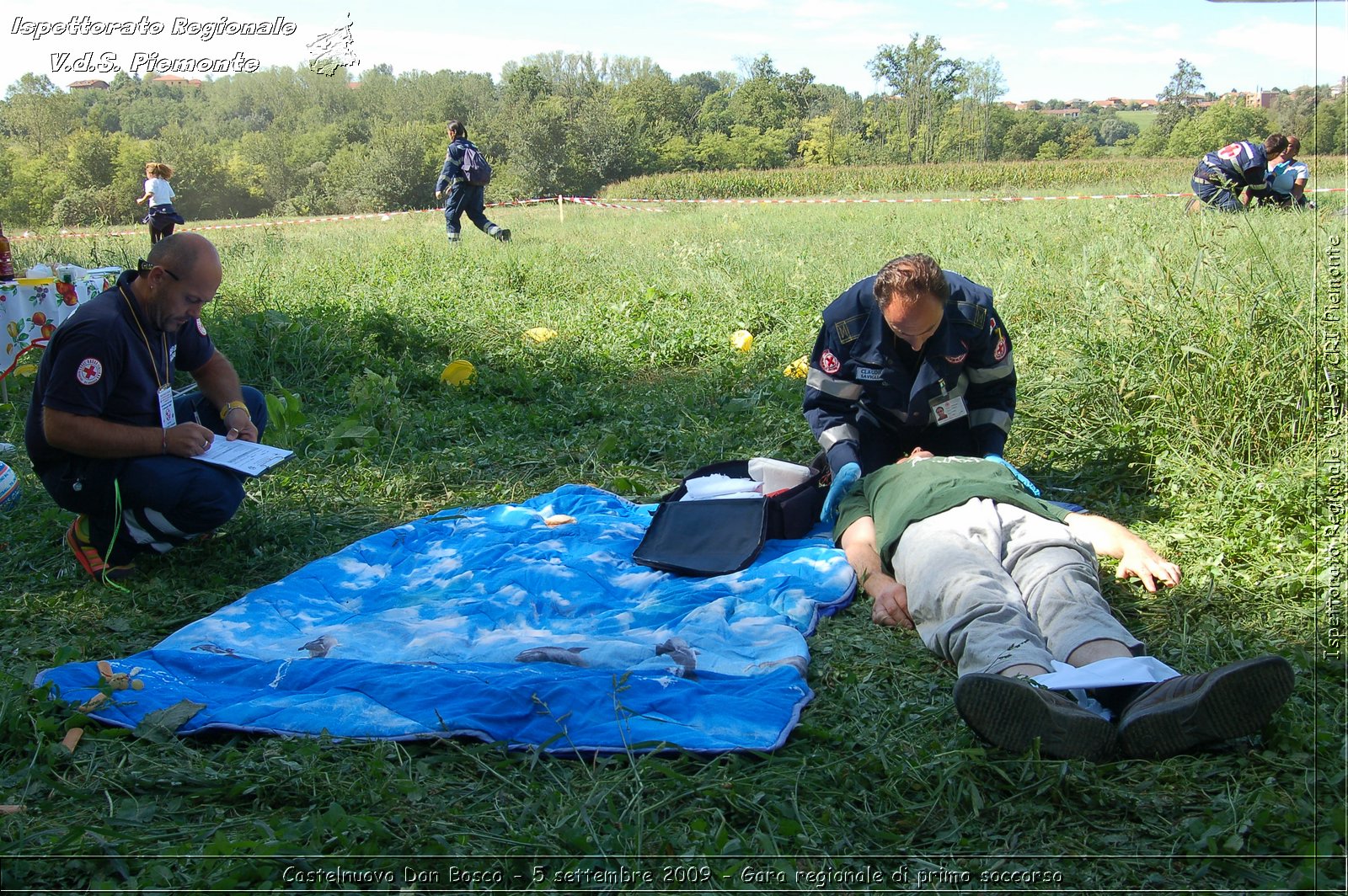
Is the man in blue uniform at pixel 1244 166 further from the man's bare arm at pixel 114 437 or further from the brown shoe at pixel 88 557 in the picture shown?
the brown shoe at pixel 88 557

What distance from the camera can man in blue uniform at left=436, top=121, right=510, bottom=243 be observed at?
12.0 metres

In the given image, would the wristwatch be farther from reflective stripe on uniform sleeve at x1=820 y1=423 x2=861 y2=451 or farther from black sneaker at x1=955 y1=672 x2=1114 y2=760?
black sneaker at x1=955 y1=672 x2=1114 y2=760

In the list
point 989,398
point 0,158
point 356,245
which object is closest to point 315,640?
point 989,398

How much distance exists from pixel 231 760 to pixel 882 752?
1644 mm

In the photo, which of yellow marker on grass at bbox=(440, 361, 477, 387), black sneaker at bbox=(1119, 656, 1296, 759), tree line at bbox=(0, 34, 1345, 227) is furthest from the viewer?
tree line at bbox=(0, 34, 1345, 227)

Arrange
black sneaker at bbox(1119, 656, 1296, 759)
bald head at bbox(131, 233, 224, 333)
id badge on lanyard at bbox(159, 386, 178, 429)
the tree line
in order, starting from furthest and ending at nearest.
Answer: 1. the tree line
2. id badge on lanyard at bbox(159, 386, 178, 429)
3. bald head at bbox(131, 233, 224, 333)
4. black sneaker at bbox(1119, 656, 1296, 759)

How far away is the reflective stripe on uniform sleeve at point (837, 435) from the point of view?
3918mm

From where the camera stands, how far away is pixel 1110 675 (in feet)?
7.73

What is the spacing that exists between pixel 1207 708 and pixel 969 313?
6.54 ft

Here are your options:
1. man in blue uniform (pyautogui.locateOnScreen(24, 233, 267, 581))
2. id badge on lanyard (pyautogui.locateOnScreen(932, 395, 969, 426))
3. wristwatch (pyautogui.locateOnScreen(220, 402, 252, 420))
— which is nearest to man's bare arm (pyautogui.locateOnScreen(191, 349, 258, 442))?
wristwatch (pyautogui.locateOnScreen(220, 402, 252, 420))

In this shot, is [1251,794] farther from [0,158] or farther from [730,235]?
[0,158]

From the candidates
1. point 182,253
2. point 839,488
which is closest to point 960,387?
point 839,488

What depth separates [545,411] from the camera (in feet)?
19.4

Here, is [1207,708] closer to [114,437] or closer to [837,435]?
[837,435]
